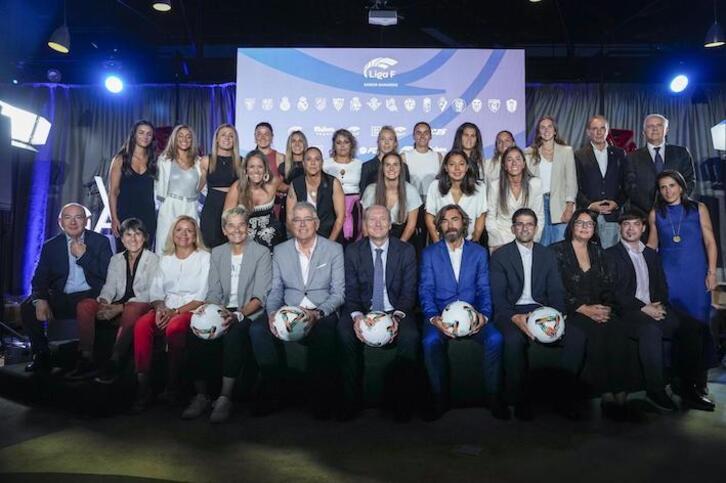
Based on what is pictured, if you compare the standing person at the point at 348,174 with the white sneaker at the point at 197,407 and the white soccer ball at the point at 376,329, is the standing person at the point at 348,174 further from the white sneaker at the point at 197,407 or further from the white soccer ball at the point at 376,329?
the white sneaker at the point at 197,407

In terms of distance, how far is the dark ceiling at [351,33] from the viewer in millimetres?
7848

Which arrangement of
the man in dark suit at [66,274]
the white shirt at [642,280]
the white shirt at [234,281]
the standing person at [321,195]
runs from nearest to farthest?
the white shirt at [234,281] < the white shirt at [642,280] < the man in dark suit at [66,274] < the standing person at [321,195]

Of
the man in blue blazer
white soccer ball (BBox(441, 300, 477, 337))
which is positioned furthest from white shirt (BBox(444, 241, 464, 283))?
white soccer ball (BBox(441, 300, 477, 337))

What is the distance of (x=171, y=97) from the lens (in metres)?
8.75

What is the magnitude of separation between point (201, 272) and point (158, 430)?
1216 mm

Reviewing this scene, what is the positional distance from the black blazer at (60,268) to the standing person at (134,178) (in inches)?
16.5

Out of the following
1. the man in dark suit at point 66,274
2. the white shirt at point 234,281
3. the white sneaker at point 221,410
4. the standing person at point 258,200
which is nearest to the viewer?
the white sneaker at point 221,410

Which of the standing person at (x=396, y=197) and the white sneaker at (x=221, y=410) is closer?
the white sneaker at (x=221, y=410)

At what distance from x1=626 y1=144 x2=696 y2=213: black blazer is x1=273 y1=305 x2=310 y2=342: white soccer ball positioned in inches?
Answer: 128

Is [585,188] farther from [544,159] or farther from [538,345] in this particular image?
[538,345]

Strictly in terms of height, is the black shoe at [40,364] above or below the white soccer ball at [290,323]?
below

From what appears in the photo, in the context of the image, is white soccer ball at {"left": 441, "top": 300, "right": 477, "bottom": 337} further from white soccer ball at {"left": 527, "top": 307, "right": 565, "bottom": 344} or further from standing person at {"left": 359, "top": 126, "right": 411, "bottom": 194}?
standing person at {"left": 359, "top": 126, "right": 411, "bottom": 194}

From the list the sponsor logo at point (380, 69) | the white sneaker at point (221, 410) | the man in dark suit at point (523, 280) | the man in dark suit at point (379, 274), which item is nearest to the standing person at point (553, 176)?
the man in dark suit at point (523, 280)

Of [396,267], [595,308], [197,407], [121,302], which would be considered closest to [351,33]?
[396,267]
